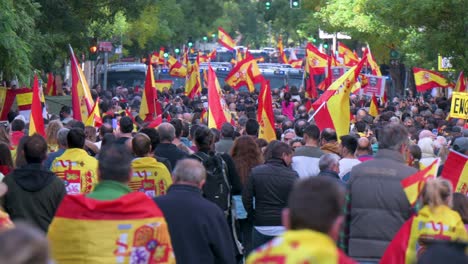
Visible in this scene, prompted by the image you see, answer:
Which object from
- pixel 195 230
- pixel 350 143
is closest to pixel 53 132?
pixel 350 143

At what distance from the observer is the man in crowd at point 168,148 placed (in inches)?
441

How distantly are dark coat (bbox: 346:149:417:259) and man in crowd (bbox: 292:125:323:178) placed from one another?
10.9 feet

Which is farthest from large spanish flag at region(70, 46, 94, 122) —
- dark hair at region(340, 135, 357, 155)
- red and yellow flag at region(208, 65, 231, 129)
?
A: dark hair at region(340, 135, 357, 155)

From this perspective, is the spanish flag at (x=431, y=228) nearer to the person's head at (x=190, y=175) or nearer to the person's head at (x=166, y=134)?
the person's head at (x=190, y=175)

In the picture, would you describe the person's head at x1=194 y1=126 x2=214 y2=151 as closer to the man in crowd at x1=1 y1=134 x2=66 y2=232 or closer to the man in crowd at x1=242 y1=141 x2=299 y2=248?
the man in crowd at x1=242 y1=141 x2=299 y2=248

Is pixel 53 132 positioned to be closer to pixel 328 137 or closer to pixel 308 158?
pixel 308 158

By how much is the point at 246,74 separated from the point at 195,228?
88.1 ft

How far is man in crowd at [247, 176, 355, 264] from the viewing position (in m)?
4.26

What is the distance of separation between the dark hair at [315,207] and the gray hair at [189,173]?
300 cm

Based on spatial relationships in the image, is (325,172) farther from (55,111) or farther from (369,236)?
(55,111)

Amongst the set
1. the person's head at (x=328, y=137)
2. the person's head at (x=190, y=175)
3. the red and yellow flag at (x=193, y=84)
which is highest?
the person's head at (x=190, y=175)

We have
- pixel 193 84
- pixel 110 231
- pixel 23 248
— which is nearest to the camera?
pixel 23 248

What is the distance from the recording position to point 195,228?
743 cm

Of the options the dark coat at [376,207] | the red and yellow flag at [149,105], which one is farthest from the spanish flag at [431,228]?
the red and yellow flag at [149,105]
